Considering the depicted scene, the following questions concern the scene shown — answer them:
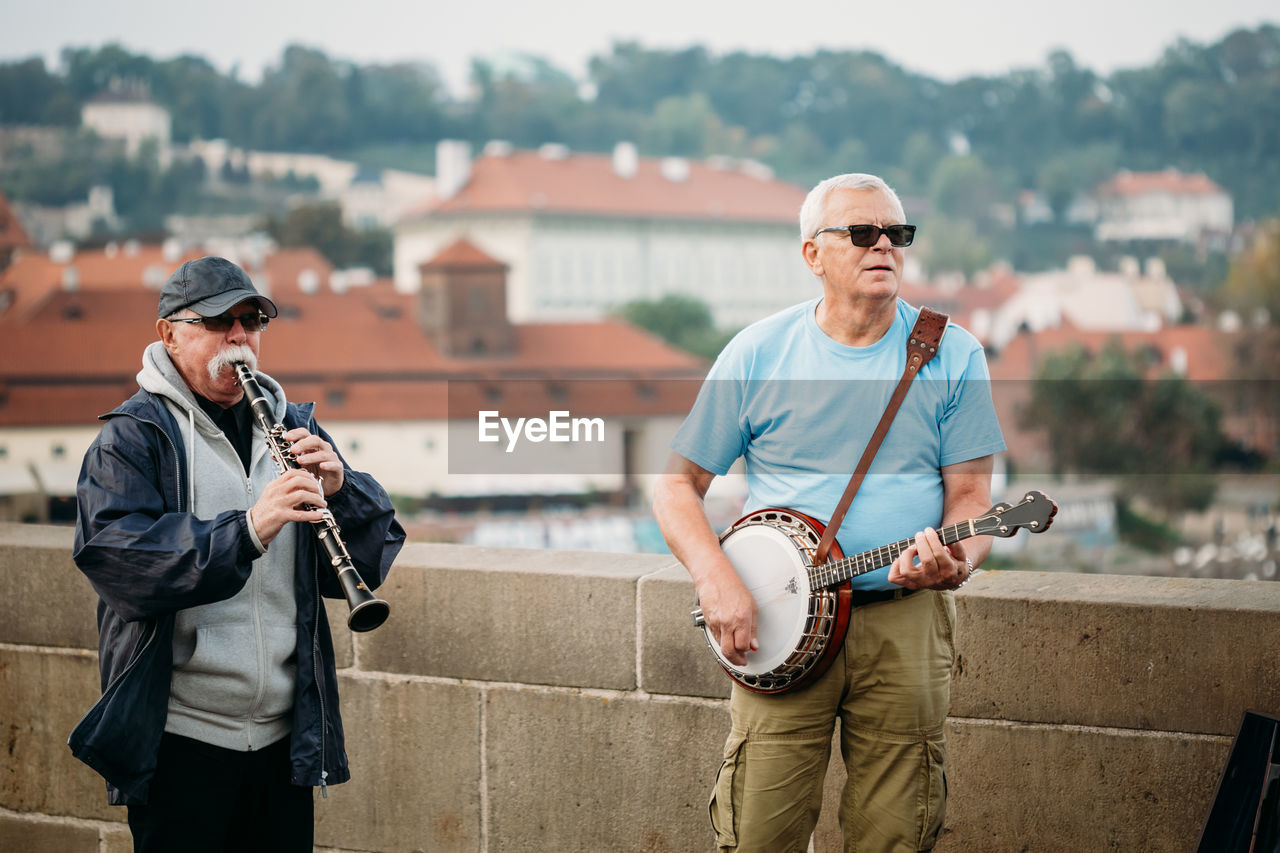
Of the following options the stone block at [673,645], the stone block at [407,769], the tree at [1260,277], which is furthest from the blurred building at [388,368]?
the stone block at [673,645]

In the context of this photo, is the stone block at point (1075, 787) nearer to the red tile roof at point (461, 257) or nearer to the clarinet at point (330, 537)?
the clarinet at point (330, 537)

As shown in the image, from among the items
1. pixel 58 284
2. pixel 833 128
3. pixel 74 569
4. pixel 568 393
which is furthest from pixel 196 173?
pixel 74 569

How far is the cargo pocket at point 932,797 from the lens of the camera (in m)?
2.62

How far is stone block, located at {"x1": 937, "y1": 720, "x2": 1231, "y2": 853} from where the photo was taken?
320cm

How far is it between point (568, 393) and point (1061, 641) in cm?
10337

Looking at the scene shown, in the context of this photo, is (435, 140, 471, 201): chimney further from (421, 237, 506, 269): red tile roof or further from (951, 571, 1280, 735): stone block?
(951, 571, 1280, 735): stone block

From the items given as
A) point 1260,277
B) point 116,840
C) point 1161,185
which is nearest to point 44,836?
point 116,840

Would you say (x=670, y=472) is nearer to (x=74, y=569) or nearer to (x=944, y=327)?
Answer: (x=944, y=327)

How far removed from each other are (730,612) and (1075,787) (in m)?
1.11

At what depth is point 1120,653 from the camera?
3223 millimetres

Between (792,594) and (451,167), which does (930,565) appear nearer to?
(792,594)

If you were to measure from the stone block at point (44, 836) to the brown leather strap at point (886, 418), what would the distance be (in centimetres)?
240

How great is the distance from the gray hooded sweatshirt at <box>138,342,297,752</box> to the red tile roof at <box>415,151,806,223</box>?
410ft

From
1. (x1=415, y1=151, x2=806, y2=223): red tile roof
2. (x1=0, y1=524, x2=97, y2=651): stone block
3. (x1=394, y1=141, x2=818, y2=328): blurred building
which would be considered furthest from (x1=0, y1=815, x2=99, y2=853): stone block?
(x1=415, y1=151, x2=806, y2=223): red tile roof
